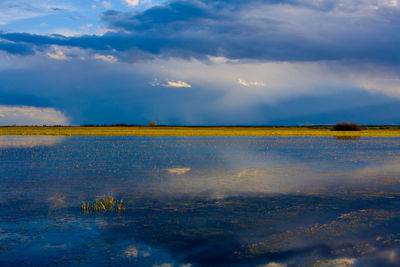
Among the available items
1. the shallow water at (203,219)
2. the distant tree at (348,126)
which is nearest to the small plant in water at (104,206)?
the shallow water at (203,219)

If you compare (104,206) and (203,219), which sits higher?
(104,206)

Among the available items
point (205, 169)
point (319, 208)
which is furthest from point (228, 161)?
point (319, 208)

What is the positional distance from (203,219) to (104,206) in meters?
3.48

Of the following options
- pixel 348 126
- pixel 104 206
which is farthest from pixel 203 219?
pixel 348 126

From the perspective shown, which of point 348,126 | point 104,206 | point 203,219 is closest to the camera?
point 203,219

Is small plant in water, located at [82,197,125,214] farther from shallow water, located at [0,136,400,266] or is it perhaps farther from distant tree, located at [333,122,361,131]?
distant tree, located at [333,122,361,131]

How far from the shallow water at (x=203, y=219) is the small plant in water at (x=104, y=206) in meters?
0.31

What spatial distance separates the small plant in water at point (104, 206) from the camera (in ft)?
39.9

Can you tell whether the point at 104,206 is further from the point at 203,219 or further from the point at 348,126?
the point at 348,126

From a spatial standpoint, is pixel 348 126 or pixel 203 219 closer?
pixel 203 219

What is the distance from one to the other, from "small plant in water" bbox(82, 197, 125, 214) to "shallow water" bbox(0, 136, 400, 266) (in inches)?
12.1

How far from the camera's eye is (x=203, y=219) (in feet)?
36.3

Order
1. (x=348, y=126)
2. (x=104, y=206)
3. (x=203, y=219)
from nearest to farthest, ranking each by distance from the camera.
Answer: (x=203, y=219) < (x=104, y=206) < (x=348, y=126)

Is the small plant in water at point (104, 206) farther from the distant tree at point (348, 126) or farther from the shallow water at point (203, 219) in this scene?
the distant tree at point (348, 126)
